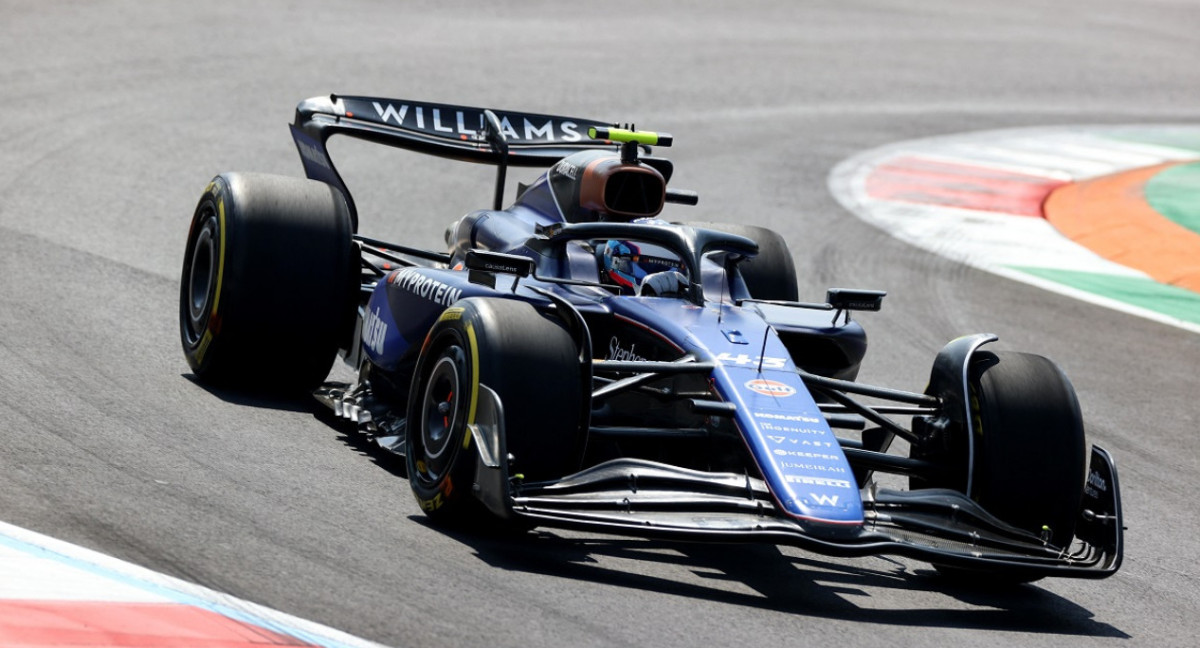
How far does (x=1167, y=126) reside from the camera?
23625 mm

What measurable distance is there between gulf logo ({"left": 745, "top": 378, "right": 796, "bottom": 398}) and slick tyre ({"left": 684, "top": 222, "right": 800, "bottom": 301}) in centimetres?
277

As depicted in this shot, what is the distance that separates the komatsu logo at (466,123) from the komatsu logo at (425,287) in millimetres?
1995

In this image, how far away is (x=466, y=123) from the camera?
1023 cm

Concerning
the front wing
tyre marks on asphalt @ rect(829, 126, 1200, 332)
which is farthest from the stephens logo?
tyre marks on asphalt @ rect(829, 126, 1200, 332)

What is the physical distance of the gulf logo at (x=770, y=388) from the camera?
263 inches

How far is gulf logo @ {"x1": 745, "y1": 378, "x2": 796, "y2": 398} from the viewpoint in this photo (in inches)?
263

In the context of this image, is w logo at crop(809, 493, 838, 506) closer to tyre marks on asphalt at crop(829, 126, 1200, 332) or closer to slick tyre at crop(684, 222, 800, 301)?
slick tyre at crop(684, 222, 800, 301)

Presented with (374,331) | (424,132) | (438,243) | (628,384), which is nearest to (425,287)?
(374,331)

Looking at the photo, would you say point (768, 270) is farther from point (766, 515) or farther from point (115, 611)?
point (115, 611)

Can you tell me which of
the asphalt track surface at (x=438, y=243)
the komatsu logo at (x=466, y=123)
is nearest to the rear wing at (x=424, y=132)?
the komatsu logo at (x=466, y=123)

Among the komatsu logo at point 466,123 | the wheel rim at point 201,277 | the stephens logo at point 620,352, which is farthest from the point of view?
the komatsu logo at point 466,123

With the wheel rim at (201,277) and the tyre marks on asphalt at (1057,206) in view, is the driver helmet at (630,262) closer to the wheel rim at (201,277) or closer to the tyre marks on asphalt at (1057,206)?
the wheel rim at (201,277)

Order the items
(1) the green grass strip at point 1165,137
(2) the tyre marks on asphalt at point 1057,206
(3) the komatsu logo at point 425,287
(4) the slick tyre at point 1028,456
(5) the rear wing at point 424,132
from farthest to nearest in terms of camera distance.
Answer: (1) the green grass strip at point 1165,137 → (2) the tyre marks on asphalt at point 1057,206 → (5) the rear wing at point 424,132 → (3) the komatsu logo at point 425,287 → (4) the slick tyre at point 1028,456

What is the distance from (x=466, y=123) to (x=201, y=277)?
204 cm
